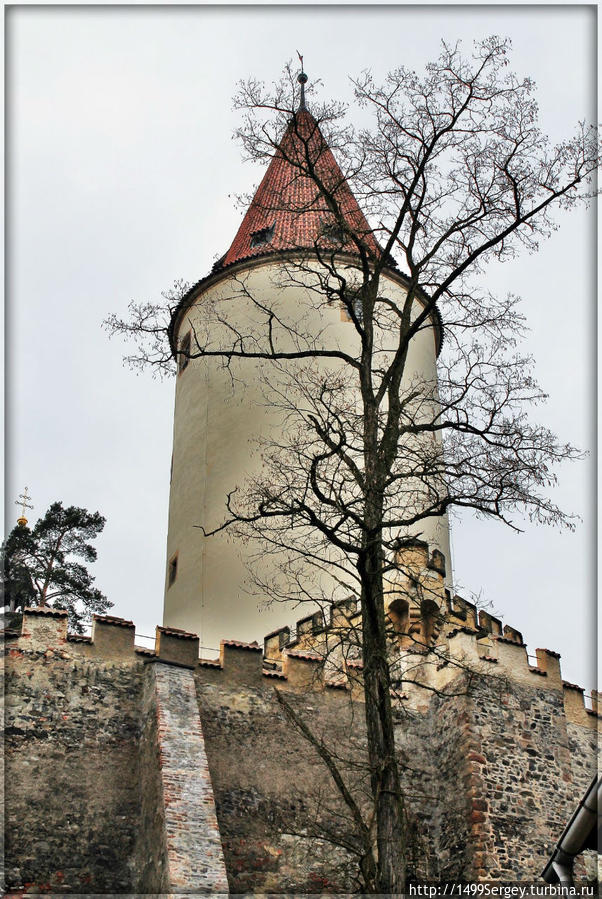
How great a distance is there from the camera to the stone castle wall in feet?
40.4

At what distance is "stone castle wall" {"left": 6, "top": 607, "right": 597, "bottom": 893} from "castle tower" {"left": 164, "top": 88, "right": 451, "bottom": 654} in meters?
2.10

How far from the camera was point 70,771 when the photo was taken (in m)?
13.0

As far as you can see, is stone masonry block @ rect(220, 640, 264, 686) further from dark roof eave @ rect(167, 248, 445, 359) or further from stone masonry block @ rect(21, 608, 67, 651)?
dark roof eave @ rect(167, 248, 445, 359)

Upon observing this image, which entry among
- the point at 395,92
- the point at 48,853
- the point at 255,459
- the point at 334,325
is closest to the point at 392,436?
the point at 395,92

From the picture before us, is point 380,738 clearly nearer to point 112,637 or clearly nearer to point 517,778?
point 112,637

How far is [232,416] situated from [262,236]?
4224 millimetres

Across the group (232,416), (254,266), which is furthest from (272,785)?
(254,266)

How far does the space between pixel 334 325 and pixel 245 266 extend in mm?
2240

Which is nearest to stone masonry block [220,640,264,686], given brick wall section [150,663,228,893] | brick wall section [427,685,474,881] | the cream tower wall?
brick wall section [150,663,228,893]

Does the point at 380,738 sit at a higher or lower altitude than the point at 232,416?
lower

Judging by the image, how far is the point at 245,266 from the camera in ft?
69.9

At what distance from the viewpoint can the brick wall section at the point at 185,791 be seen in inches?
448

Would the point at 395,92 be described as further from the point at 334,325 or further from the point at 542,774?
the point at 542,774

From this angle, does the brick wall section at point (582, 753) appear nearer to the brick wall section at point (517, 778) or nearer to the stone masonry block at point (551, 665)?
the brick wall section at point (517, 778)
